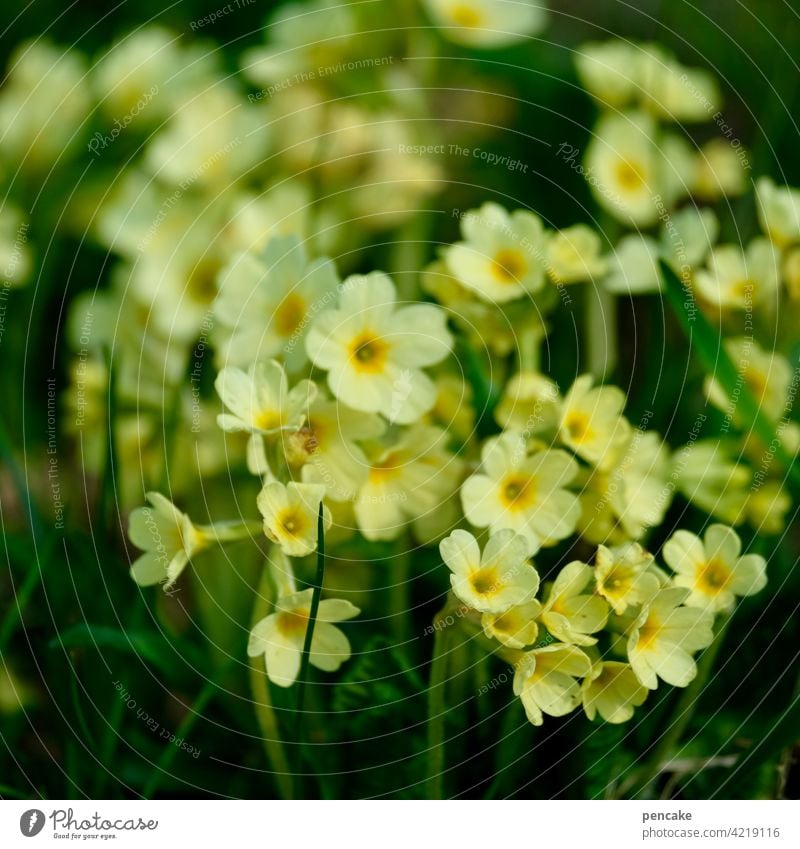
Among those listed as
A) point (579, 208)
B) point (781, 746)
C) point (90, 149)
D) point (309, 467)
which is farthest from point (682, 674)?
point (90, 149)

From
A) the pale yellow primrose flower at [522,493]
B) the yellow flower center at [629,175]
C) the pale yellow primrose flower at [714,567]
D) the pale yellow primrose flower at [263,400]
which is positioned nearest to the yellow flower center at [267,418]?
the pale yellow primrose flower at [263,400]

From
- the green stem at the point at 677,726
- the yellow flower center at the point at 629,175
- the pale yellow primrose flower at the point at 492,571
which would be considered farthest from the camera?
the yellow flower center at the point at 629,175

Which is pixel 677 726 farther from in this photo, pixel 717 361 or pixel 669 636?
pixel 717 361

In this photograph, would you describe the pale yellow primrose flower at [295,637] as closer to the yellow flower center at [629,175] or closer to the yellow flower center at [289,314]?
the yellow flower center at [289,314]

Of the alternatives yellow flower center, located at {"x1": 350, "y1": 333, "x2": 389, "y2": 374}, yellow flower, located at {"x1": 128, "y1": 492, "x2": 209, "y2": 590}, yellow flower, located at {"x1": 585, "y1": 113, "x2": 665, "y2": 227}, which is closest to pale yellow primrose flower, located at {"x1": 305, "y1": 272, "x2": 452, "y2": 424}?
yellow flower center, located at {"x1": 350, "y1": 333, "x2": 389, "y2": 374}

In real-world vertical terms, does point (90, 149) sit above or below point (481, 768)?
above

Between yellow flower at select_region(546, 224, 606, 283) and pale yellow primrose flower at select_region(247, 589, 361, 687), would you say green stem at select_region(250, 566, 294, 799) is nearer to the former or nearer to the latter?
pale yellow primrose flower at select_region(247, 589, 361, 687)

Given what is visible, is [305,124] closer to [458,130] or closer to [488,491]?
[458,130]

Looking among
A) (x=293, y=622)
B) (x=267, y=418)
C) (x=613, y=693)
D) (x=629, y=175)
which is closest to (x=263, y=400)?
(x=267, y=418)
